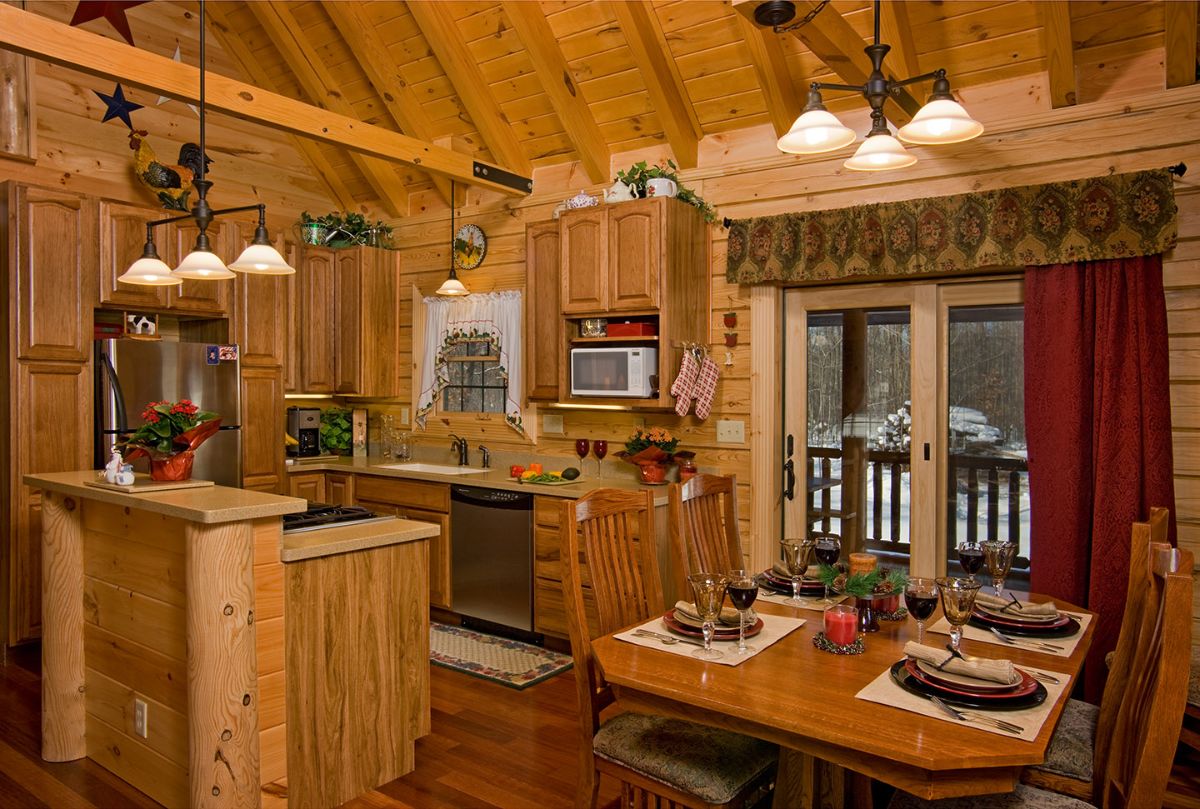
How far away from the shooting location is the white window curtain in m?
5.24

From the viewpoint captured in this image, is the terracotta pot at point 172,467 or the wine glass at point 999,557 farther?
the terracotta pot at point 172,467

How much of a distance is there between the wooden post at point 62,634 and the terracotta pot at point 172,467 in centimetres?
45

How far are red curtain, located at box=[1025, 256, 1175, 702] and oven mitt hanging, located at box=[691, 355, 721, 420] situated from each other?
60.0 inches

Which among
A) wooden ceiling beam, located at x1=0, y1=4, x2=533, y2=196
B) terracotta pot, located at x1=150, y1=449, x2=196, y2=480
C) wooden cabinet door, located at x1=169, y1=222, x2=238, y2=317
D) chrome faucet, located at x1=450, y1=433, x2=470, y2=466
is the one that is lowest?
chrome faucet, located at x1=450, y1=433, x2=470, y2=466

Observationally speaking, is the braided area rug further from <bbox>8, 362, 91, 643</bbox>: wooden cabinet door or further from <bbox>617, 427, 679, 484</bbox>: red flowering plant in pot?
<bbox>8, 362, 91, 643</bbox>: wooden cabinet door

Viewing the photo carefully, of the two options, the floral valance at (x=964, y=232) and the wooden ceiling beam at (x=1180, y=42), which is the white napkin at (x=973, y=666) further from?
the wooden ceiling beam at (x=1180, y=42)

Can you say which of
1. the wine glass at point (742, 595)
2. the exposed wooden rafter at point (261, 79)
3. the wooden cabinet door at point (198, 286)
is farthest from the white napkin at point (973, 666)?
the exposed wooden rafter at point (261, 79)

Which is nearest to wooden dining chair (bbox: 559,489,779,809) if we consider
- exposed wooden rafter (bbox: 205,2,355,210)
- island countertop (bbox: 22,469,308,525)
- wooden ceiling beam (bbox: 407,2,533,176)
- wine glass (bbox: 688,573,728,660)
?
wine glass (bbox: 688,573,728,660)

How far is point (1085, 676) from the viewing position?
3.23 m

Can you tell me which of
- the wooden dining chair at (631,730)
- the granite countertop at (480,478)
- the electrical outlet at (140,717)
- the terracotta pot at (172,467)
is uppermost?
the terracotta pot at (172,467)

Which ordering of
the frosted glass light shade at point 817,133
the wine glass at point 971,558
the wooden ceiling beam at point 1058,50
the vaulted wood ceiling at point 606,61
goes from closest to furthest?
1. the frosted glass light shade at point 817,133
2. the wine glass at point 971,558
3. the wooden ceiling beam at point 1058,50
4. the vaulted wood ceiling at point 606,61

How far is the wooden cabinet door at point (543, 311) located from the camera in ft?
15.4

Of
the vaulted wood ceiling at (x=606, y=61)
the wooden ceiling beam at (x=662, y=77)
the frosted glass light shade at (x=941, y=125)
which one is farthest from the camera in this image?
the wooden ceiling beam at (x=662, y=77)

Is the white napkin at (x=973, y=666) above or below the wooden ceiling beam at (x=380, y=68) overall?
below
